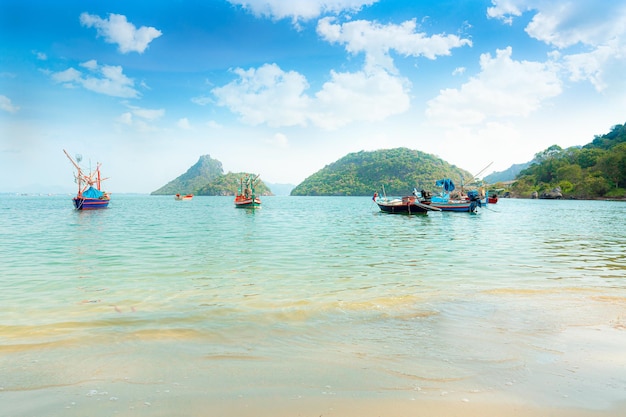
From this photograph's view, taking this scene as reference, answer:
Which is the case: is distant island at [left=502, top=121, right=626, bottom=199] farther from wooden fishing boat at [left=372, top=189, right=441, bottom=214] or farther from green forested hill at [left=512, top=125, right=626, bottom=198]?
wooden fishing boat at [left=372, top=189, right=441, bottom=214]

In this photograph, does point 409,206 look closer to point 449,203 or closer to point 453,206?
point 449,203

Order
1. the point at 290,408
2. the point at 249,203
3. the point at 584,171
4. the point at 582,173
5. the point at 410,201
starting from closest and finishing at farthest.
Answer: the point at 290,408, the point at 410,201, the point at 249,203, the point at 582,173, the point at 584,171

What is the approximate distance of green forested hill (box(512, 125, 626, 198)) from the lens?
378 ft

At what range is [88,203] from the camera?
63.9m

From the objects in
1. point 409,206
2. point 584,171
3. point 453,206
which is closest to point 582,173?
point 584,171

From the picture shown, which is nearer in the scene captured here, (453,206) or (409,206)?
(409,206)

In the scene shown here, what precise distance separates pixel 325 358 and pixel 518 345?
3292 millimetres

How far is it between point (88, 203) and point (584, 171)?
15603cm

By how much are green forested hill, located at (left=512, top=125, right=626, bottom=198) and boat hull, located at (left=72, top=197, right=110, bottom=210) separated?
140347mm

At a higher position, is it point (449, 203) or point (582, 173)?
point (582, 173)

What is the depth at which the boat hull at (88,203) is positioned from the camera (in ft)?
206

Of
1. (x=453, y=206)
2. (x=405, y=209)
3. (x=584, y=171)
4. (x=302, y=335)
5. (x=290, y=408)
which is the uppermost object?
(x=584, y=171)

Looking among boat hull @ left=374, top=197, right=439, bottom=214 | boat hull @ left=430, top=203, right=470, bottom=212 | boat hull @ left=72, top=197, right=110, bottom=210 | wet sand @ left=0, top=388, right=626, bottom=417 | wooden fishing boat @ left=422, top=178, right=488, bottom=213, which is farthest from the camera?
boat hull @ left=72, top=197, right=110, bottom=210

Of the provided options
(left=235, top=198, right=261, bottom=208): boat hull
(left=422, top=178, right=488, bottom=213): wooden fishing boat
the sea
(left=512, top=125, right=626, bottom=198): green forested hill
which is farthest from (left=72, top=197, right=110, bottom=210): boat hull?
(left=512, top=125, right=626, bottom=198): green forested hill
